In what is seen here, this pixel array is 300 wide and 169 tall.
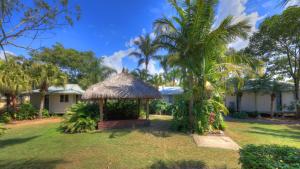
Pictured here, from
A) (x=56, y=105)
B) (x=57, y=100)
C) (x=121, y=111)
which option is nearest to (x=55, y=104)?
(x=56, y=105)

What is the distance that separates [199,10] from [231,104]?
15960mm

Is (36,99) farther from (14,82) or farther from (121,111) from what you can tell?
(121,111)

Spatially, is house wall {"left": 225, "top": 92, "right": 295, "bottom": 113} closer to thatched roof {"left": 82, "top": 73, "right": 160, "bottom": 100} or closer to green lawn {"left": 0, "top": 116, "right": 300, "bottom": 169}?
green lawn {"left": 0, "top": 116, "right": 300, "bottom": 169}

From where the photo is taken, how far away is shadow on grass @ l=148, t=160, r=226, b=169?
5934 mm

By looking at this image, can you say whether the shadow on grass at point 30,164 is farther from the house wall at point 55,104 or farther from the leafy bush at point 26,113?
the house wall at point 55,104

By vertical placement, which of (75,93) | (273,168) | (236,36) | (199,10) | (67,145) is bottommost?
(67,145)

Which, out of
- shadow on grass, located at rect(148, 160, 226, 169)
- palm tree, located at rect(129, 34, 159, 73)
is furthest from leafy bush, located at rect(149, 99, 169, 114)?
shadow on grass, located at rect(148, 160, 226, 169)

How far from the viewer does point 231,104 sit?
23.0m

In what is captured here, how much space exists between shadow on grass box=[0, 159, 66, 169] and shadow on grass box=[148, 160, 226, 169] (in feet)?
10.6

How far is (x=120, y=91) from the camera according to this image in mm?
12445

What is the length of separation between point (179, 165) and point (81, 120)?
7.91m

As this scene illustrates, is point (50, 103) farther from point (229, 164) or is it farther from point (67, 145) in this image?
point (229, 164)

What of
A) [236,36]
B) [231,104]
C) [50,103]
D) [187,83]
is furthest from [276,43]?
[50,103]

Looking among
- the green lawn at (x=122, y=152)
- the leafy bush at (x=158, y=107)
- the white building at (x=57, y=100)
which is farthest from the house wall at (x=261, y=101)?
the white building at (x=57, y=100)
